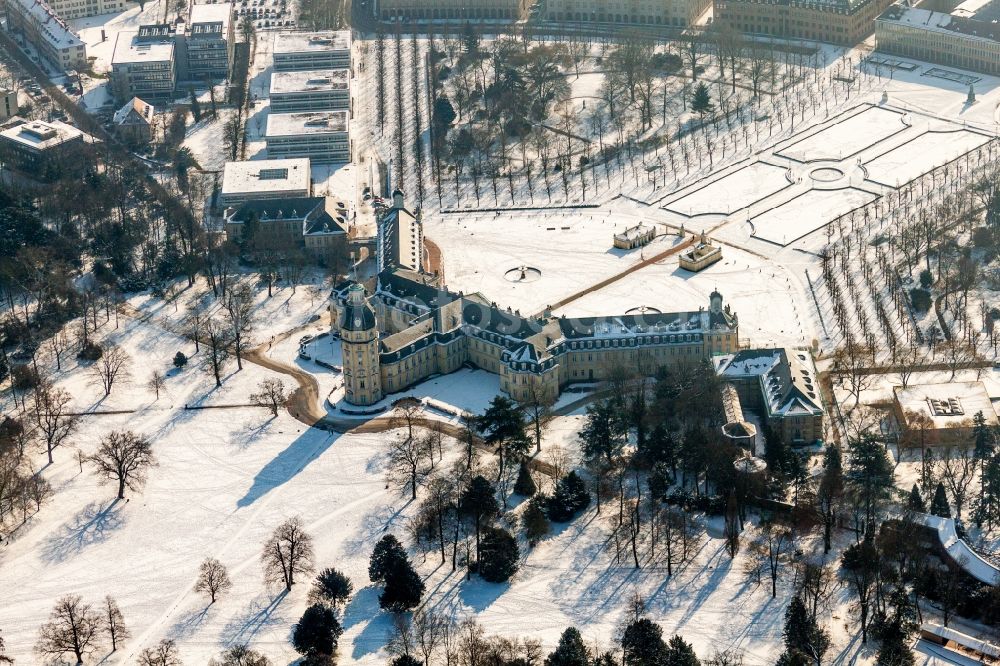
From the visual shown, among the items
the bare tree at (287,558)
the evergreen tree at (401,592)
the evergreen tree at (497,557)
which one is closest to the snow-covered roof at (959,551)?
the evergreen tree at (497,557)

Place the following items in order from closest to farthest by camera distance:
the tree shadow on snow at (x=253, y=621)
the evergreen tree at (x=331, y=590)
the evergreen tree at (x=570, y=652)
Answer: the evergreen tree at (x=570, y=652) → the tree shadow on snow at (x=253, y=621) → the evergreen tree at (x=331, y=590)

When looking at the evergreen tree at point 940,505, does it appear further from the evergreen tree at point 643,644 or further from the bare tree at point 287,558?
the bare tree at point 287,558

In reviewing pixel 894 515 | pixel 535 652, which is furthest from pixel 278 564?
pixel 894 515

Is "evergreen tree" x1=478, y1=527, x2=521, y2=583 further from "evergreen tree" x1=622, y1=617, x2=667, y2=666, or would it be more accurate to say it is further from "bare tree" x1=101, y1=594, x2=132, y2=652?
"bare tree" x1=101, y1=594, x2=132, y2=652

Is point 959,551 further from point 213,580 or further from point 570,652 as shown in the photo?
point 213,580

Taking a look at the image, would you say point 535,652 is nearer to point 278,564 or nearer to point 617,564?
point 617,564

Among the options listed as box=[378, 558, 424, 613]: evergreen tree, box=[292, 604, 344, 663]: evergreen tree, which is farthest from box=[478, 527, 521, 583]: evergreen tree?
box=[292, 604, 344, 663]: evergreen tree
